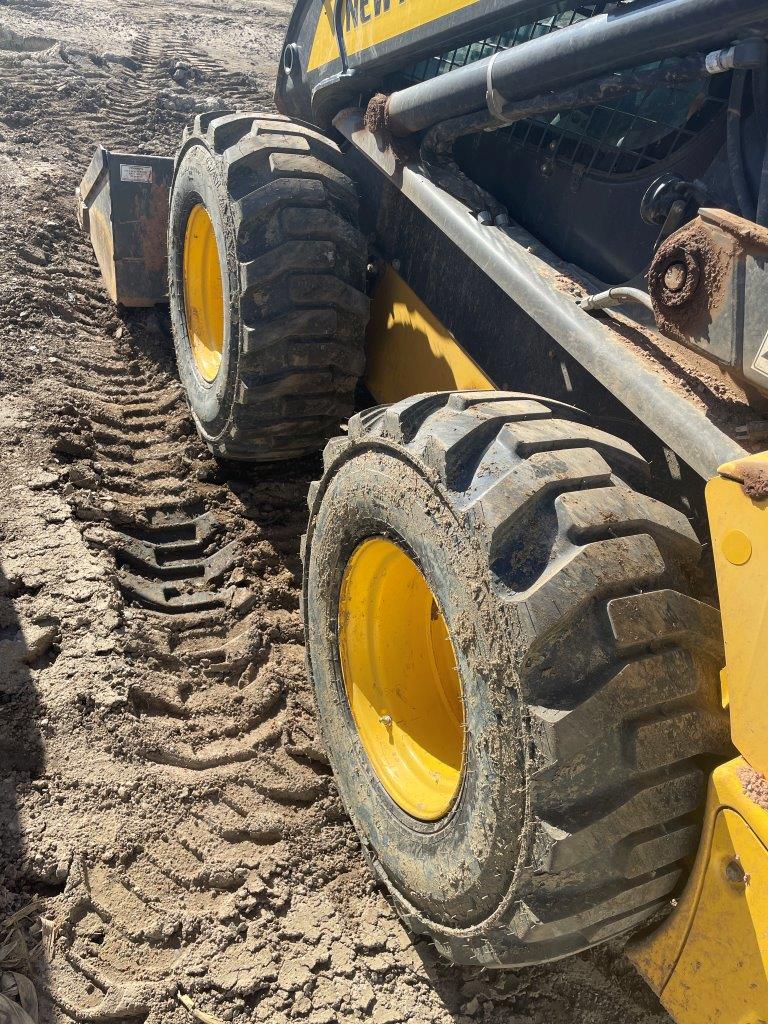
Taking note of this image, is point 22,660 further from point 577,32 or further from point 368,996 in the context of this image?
point 577,32

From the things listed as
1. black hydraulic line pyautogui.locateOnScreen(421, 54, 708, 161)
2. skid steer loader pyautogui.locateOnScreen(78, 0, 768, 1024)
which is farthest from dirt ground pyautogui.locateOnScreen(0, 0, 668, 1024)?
black hydraulic line pyautogui.locateOnScreen(421, 54, 708, 161)

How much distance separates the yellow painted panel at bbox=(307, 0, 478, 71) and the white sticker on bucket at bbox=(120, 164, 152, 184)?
134 centimetres

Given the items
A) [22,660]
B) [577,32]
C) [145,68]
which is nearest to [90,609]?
[22,660]

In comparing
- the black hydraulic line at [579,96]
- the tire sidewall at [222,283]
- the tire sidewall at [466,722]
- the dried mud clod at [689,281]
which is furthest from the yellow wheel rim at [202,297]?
the dried mud clod at [689,281]

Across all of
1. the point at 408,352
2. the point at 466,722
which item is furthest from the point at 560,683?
the point at 408,352

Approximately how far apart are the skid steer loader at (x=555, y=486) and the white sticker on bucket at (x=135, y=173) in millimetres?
1746

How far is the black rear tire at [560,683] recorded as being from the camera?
148cm

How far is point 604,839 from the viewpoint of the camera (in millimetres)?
1475

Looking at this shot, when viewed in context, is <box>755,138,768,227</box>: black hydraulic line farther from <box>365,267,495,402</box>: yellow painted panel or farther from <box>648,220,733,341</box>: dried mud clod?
<box>365,267,495,402</box>: yellow painted panel

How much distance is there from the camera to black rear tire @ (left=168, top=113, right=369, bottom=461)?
3000 millimetres

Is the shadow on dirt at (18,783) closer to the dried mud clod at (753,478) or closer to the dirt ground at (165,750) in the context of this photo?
the dirt ground at (165,750)

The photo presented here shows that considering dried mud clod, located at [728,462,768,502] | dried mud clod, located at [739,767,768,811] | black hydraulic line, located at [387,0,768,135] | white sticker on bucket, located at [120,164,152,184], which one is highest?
black hydraulic line, located at [387,0,768,135]

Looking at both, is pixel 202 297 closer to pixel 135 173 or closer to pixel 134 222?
pixel 134 222

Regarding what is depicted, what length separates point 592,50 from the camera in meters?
1.91
